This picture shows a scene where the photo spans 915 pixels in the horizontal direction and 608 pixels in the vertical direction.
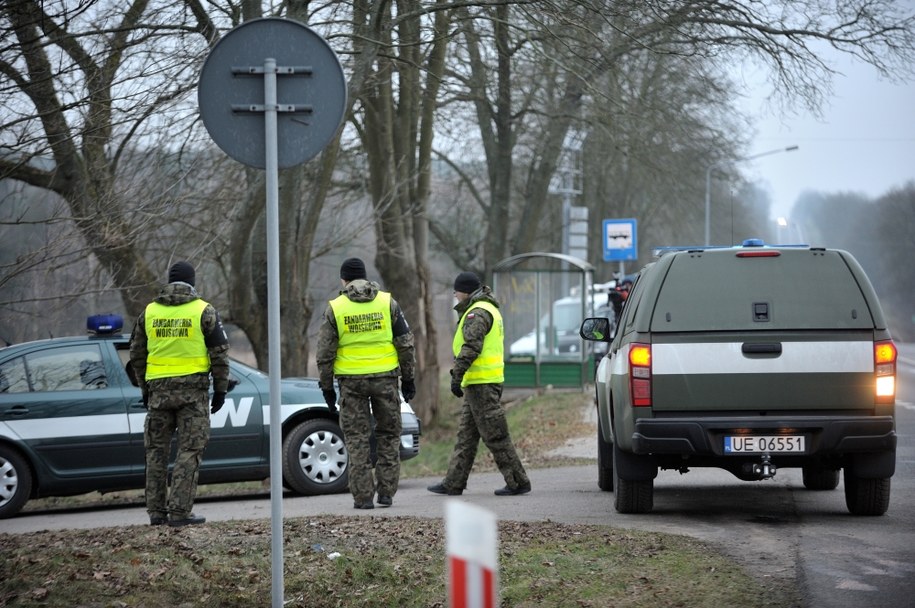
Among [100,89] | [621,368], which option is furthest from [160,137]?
[621,368]

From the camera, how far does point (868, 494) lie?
29.2 ft

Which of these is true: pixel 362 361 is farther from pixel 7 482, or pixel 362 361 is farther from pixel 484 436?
pixel 7 482

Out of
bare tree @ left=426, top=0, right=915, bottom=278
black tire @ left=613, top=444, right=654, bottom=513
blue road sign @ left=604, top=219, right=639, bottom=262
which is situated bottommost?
black tire @ left=613, top=444, right=654, bottom=513

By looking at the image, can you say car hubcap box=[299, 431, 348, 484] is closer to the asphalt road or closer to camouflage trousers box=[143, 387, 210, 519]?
the asphalt road

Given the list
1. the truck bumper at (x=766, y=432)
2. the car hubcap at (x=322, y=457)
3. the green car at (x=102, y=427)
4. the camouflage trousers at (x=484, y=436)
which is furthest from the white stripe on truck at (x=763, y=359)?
the car hubcap at (x=322, y=457)

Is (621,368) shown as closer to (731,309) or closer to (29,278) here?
(731,309)

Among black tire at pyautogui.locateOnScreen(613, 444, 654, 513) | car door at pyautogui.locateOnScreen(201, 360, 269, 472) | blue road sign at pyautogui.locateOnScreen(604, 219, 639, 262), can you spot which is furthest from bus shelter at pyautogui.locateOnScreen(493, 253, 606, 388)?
black tire at pyautogui.locateOnScreen(613, 444, 654, 513)

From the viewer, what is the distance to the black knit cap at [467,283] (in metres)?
10.8

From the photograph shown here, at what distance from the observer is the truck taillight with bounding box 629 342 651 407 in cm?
841

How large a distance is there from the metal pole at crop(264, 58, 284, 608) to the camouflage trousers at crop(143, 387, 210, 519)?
372 cm

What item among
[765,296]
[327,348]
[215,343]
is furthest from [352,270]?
[765,296]

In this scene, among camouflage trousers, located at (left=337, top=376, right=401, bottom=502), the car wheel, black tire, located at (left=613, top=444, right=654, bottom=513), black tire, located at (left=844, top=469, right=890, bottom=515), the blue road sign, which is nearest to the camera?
black tire, located at (left=844, top=469, right=890, bottom=515)

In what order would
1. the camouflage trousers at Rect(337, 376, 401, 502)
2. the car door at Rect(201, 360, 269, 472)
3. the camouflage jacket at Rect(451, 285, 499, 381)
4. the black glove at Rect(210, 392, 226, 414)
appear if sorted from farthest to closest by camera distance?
the car door at Rect(201, 360, 269, 472) → the camouflage jacket at Rect(451, 285, 499, 381) → the camouflage trousers at Rect(337, 376, 401, 502) → the black glove at Rect(210, 392, 226, 414)

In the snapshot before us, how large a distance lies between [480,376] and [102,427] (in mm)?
3340
